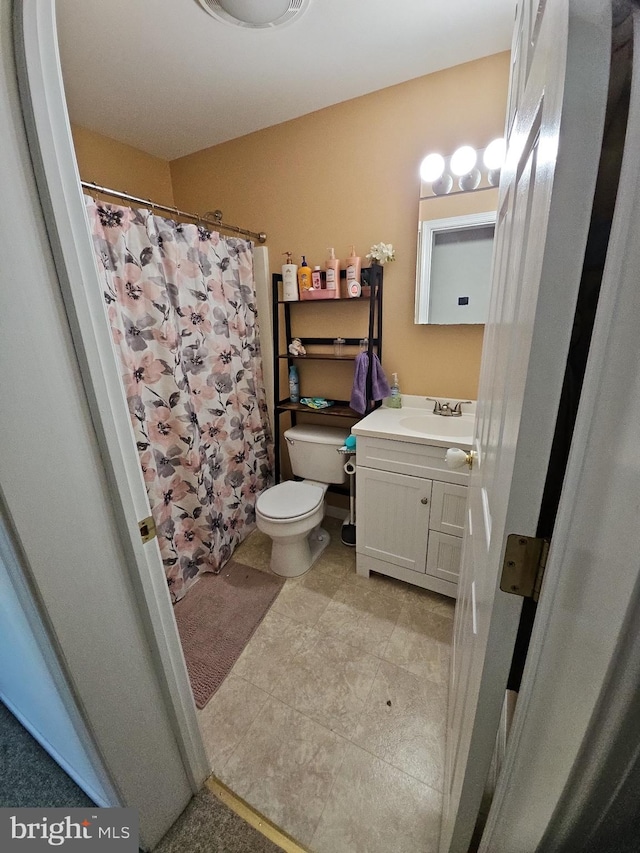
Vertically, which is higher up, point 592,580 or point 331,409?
point 592,580

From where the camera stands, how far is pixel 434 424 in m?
1.80


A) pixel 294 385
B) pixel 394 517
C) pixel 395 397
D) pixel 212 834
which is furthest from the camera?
pixel 294 385

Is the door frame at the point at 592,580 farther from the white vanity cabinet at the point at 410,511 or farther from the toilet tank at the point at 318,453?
the toilet tank at the point at 318,453

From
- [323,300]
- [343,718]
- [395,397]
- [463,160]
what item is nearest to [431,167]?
[463,160]

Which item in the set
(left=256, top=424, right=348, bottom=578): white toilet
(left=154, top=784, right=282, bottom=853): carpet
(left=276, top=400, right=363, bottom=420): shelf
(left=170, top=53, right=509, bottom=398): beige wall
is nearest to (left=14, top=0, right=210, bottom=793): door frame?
(left=154, top=784, right=282, bottom=853): carpet

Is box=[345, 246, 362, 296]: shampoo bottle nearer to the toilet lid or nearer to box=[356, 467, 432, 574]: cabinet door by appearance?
box=[356, 467, 432, 574]: cabinet door

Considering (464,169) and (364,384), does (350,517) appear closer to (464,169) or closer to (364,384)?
(364,384)

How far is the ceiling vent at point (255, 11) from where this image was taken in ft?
3.87

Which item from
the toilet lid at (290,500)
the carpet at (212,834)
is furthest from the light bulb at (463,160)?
the carpet at (212,834)

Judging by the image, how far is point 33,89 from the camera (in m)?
0.51

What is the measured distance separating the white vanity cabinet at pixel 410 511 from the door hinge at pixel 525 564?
1029mm

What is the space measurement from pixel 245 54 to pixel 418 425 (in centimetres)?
182

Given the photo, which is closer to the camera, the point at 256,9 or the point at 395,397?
the point at 256,9

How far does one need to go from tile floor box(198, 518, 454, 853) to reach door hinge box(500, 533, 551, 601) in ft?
3.45
